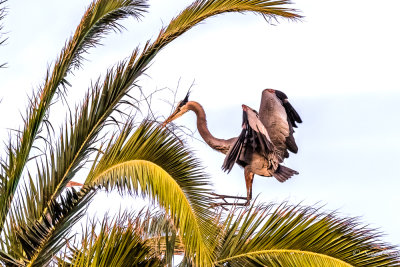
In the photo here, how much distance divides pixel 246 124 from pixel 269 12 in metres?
2.01

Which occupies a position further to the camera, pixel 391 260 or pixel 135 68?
pixel 135 68

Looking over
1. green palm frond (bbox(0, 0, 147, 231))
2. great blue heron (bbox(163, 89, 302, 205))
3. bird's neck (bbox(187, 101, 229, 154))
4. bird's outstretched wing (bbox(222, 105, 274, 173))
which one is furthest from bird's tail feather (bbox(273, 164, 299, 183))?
green palm frond (bbox(0, 0, 147, 231))

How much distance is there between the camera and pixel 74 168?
5.73 metres

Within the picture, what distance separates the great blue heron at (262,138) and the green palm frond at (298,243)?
1558 mm

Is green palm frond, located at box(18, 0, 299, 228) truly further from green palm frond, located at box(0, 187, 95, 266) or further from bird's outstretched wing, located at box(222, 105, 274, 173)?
bird's outstretched wing, located at box(222, 105, 274, 173)

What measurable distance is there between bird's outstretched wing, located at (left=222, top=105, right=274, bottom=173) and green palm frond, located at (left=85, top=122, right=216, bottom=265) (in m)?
1.91

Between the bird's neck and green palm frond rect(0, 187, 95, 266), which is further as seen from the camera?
the bird's neck

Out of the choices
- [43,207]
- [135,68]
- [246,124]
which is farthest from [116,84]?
[246,124]

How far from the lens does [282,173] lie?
26.2 feet

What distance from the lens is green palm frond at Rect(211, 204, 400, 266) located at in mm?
4785

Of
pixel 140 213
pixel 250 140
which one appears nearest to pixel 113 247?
pixel 140 213

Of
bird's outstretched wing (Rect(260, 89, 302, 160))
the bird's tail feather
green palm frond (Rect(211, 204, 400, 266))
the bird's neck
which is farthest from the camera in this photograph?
bird's outstretched wing (Rect(260, 89, 302, 160))

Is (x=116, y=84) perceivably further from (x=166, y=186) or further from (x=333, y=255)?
(x=333, y=255)

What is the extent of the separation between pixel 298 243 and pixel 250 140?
2.70m
